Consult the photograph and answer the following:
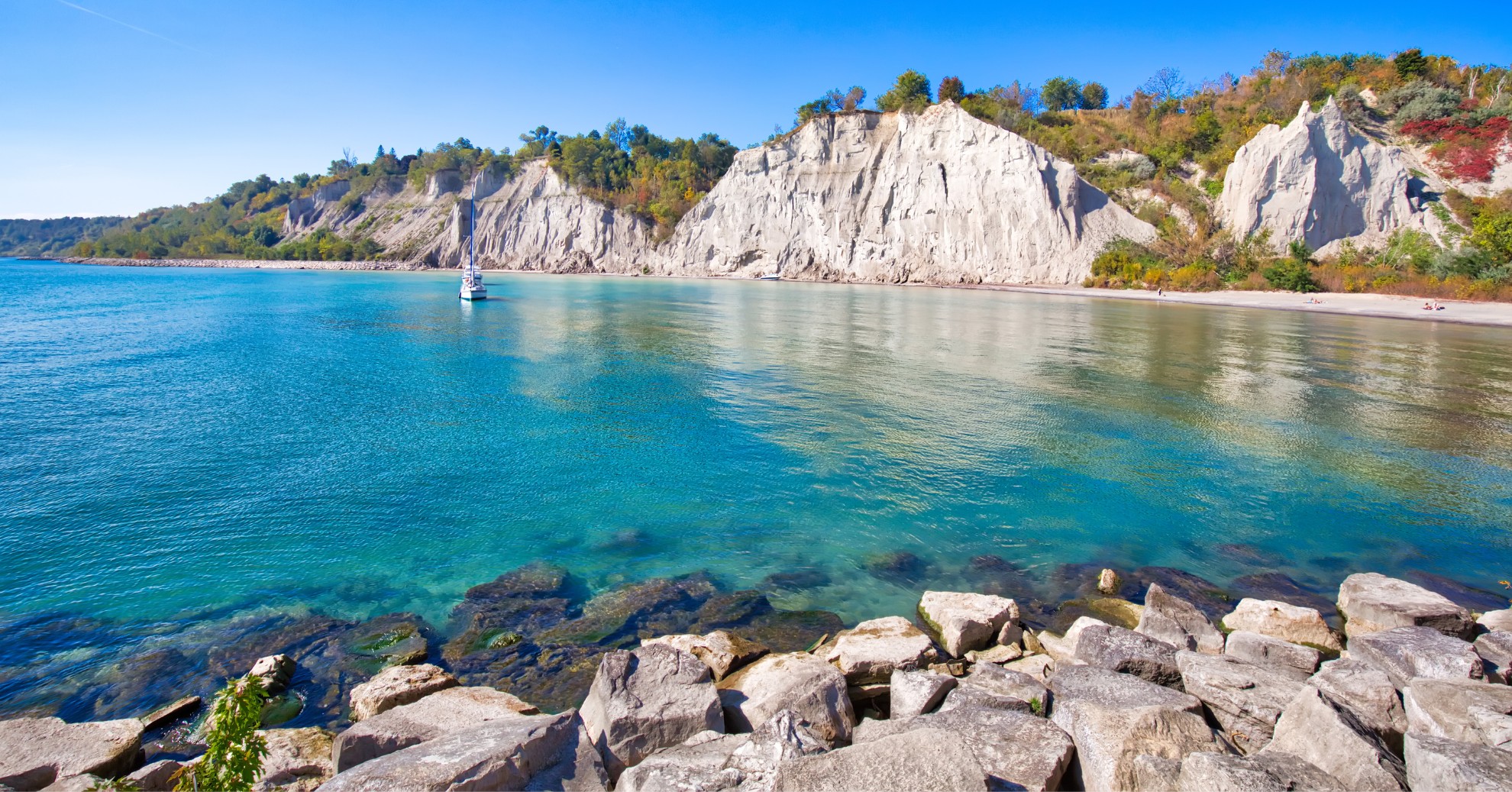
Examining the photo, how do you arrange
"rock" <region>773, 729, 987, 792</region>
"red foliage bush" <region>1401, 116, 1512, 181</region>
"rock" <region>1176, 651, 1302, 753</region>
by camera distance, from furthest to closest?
"red foliage bush" <region>1401, 116, 1512, 181</region> < "rock" <region>1176, 651, 1302, 753</region> < "rock" <region>773, 729, 987, 792</region>

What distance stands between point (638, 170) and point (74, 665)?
10598 cm

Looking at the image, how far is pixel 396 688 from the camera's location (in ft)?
20.7

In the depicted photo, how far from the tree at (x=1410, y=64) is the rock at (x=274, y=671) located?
88.9 meters

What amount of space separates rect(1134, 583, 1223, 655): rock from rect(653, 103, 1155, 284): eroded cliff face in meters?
59.8

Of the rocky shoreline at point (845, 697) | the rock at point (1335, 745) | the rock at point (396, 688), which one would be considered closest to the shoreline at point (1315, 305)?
the rocky shoreline at point (845, 697)

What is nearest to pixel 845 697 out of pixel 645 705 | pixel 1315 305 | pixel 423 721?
pixel 645 705

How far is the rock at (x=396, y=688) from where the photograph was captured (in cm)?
620

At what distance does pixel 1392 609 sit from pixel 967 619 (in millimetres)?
4721

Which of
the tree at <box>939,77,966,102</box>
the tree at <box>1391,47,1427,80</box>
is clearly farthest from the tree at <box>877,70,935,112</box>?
the tree at <box>1391,47,1427,80</box>

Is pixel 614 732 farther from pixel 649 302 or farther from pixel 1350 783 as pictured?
pixel 649 302

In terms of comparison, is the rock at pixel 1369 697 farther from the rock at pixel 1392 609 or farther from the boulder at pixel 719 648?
the boulder at pixel 719 648

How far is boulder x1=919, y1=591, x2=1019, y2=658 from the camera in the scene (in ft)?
24.2

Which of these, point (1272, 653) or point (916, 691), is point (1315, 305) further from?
point (916, 691)

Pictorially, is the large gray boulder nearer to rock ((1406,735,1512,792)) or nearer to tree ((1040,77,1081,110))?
rock ((1406,735,1512,792))
